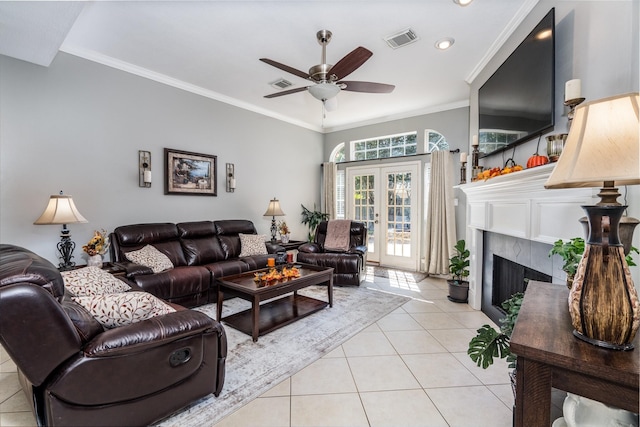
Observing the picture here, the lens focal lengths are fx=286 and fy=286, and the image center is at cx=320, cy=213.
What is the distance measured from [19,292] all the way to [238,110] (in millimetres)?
4309

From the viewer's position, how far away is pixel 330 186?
648cm

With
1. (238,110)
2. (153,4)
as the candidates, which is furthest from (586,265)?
(238,110)

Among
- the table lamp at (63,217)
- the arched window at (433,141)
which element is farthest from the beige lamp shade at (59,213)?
the arched window at (433,141)

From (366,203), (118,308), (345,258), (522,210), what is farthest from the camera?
(366,203)

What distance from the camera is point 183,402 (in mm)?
1677

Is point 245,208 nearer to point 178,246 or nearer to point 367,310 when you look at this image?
point 178,246

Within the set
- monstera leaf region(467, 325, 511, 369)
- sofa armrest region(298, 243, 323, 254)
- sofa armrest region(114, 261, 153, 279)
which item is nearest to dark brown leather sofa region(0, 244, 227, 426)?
sofa armrest region(114, 261, 153, 279)

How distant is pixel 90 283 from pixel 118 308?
2.52ft

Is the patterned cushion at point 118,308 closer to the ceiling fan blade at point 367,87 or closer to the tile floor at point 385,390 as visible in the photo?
the tile floor at point 385,390

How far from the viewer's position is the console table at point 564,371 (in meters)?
0.75

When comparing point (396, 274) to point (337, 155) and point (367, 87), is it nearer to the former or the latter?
point (337, 155)

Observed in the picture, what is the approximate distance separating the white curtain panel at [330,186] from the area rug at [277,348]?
9.12 ft

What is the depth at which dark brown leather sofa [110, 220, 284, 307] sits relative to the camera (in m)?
3.16

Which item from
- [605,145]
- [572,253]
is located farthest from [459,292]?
[605,145]
